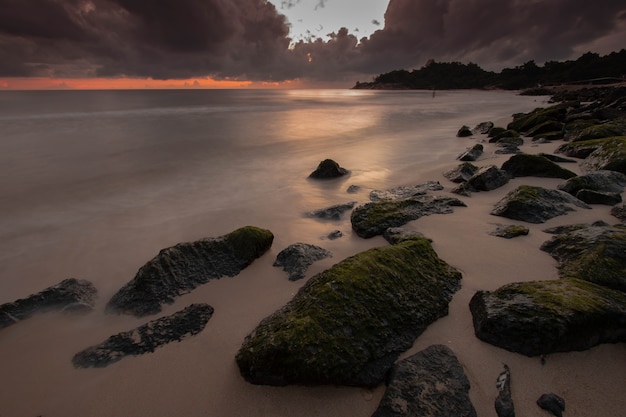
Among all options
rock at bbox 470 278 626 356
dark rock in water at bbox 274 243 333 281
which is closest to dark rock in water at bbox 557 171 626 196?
rock at bbox 470 278 626 356

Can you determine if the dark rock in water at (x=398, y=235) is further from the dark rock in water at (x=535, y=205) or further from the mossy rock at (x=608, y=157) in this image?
the mossy rock at (x=608, y=157)

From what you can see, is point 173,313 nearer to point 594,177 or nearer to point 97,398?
point 97,398

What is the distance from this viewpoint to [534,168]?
7.36 m

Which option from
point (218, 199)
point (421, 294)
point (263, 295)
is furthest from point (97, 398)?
point (218, 199)

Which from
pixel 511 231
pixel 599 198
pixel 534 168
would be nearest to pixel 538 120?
pixel 534 168

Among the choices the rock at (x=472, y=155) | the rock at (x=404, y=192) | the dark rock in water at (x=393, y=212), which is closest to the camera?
the dark rock in water at (x=393, y=212)

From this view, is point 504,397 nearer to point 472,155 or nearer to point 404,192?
point 404,192

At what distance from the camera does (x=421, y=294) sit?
3.03 meters

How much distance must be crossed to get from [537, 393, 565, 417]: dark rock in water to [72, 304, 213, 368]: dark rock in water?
2.86 meters

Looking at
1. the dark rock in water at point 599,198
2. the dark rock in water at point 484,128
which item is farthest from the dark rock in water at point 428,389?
the dark rock in water at point 484,128

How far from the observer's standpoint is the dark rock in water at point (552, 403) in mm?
2090

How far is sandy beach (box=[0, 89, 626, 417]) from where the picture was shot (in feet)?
7.44

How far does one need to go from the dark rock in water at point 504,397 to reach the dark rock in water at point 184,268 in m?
2.98

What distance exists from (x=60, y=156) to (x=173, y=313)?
14951mm
